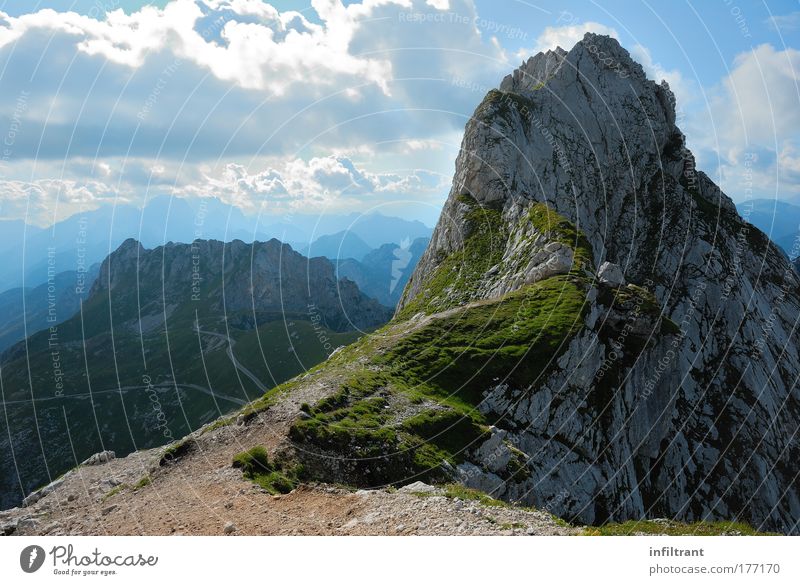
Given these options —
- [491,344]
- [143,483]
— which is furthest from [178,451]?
[491,344]

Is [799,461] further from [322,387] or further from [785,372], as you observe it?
[322,387]

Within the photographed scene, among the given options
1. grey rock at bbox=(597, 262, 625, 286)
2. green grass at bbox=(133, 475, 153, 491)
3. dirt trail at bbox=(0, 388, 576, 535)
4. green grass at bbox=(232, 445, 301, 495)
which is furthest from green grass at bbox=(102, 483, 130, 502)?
grey rock at bbox=(597, 262, 625, 286)

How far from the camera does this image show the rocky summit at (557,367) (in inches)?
1117

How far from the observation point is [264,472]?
2586cm

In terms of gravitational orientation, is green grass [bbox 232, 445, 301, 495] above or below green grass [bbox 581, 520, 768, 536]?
below

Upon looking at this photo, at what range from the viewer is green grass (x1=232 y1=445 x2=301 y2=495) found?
2479 cm

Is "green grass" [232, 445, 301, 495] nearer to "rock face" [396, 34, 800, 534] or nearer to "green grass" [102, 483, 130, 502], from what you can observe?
"green grass" [102, 483, 130, 502]

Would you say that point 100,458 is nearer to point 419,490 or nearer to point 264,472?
point 264,472

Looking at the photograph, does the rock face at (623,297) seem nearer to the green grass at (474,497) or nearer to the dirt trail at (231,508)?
the green grass at (474,497)

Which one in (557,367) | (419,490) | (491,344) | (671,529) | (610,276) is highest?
(610,276)

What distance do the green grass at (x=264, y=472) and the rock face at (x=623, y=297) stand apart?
1107 centimetres

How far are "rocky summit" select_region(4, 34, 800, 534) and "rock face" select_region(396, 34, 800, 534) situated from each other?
33cm

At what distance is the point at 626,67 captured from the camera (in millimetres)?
125062

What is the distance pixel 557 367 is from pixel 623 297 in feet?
54.2
